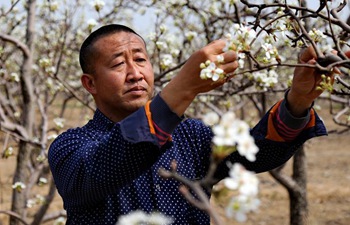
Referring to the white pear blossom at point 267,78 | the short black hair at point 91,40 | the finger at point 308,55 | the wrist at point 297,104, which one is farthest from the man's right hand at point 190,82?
the white pear blossom at point 267,78

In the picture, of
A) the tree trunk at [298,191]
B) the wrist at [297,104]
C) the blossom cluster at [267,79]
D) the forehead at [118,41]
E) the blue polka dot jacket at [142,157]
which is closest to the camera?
the blue polka dot jacket at [142,157]

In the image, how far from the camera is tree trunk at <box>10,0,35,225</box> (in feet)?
14.0

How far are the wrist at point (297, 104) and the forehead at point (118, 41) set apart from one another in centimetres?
58

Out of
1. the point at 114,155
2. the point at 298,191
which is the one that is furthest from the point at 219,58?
the point at 298,191

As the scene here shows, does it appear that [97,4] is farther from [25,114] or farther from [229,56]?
[229,56]

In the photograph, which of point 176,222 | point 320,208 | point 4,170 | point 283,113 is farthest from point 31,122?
point 4,170

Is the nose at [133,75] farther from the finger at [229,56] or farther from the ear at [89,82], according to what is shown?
the finger at [229,56]

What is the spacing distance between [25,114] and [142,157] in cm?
295

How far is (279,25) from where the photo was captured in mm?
1898

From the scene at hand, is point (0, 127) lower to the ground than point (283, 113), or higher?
higher

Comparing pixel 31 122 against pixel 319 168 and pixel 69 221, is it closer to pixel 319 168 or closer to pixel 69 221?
pixel 69 221

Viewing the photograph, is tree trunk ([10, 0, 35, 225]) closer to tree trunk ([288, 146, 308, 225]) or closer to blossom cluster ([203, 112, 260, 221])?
tree trunk ([288, 146, 308, 225])

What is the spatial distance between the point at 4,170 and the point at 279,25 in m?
9.91

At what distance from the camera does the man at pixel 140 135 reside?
1525 millimetres
